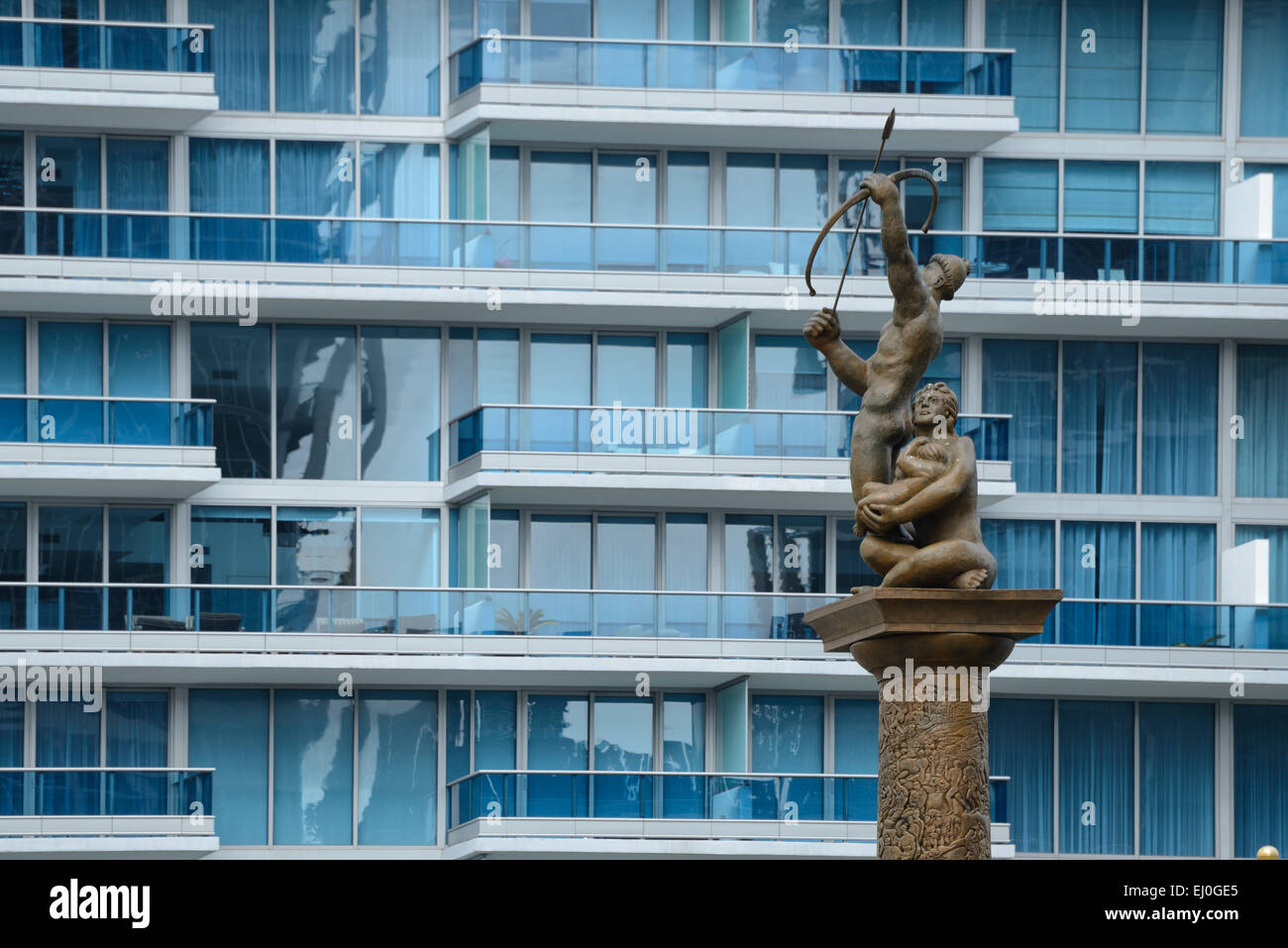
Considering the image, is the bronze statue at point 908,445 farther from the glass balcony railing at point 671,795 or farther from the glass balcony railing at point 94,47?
the glass balcony railing at point 94,47

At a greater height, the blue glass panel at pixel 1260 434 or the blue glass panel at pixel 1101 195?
the blue glass panel at pixel 1101 195

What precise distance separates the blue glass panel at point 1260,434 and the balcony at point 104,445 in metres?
16.2

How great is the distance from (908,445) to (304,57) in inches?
1059

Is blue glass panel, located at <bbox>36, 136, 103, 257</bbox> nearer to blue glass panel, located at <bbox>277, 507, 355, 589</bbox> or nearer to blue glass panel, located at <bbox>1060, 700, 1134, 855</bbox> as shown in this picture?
blue glass panel, located at <bbox>277, 507, 355, 589</bbox>

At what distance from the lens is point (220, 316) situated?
4169 centimetres

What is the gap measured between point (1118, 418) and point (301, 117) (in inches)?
545

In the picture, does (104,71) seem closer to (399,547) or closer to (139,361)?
(139,361)

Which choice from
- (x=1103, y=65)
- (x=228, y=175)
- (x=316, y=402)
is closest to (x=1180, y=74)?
(x=1103, y=65)

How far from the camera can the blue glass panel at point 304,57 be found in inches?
1662

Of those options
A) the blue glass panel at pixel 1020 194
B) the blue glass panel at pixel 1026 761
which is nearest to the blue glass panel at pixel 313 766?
the blue glass panel at pixel 1026 761

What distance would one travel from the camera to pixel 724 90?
41.7 m

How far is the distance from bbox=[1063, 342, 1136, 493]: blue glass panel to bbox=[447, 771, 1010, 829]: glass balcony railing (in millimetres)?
6217
